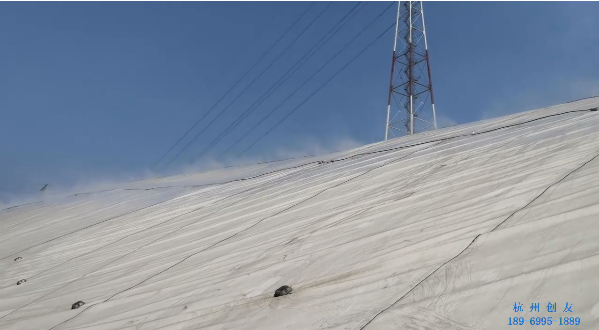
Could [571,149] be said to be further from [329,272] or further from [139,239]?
[139,239]

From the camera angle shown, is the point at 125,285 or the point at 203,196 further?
the point at 203,196

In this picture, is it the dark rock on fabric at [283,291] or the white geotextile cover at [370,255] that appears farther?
the dark rock on fabric at [283,291]

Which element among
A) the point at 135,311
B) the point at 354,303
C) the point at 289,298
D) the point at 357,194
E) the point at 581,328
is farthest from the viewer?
the point at 357,194

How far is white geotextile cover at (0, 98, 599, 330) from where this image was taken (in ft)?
Result: 5.21

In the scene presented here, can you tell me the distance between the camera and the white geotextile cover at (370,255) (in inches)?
62.5

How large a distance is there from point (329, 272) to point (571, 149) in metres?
1.77

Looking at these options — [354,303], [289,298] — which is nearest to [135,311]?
[289,298]

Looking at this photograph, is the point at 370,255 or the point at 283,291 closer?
the point at 283,291

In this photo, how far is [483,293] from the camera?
156 centimetres

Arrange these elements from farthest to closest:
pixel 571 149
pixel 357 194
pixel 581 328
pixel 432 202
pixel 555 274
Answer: pixel 357 194 < pixel 571 149 < pixel 432 202 < pixel 555 274 < pixel 581 328

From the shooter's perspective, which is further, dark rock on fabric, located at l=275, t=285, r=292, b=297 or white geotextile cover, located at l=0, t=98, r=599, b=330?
dark rock on fabric, located at l=275, t=285, r=292, b=297

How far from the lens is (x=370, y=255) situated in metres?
2.17

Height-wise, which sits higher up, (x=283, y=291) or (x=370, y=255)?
(x=370, y=255)

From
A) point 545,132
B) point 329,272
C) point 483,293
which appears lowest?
point 483,293
